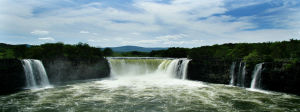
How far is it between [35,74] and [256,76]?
2405 centimetres

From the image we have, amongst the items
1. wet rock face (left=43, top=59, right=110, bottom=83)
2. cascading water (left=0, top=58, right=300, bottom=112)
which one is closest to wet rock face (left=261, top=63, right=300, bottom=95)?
cascading water (left=0, top=58, right=300, bottom=112)

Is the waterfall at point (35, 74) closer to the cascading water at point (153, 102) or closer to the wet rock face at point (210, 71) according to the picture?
the cascading water at point (153, 102)

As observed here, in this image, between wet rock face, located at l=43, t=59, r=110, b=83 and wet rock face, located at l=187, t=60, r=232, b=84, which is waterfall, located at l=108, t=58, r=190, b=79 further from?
wet rock face, located at l=187, t=60, r=232, b=84

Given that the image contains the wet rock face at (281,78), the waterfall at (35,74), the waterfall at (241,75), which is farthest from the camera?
the waterfall at (241,75)

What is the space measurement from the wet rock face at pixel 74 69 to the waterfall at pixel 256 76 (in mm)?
21185

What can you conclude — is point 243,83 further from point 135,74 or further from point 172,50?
point 172,50

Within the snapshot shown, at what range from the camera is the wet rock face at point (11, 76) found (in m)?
19.1

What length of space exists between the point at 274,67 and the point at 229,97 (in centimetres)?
632

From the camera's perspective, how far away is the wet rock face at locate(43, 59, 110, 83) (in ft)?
82.1

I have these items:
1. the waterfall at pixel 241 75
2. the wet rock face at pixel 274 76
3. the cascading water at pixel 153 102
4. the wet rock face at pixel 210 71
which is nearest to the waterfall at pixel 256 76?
the wet rock face at pixel 274 76

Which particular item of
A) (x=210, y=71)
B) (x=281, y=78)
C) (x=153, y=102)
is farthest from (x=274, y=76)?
(x=153, y=102)

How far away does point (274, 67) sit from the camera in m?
19.2

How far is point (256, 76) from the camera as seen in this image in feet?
67.2

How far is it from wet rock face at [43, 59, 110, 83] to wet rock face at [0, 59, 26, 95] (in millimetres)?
3887
